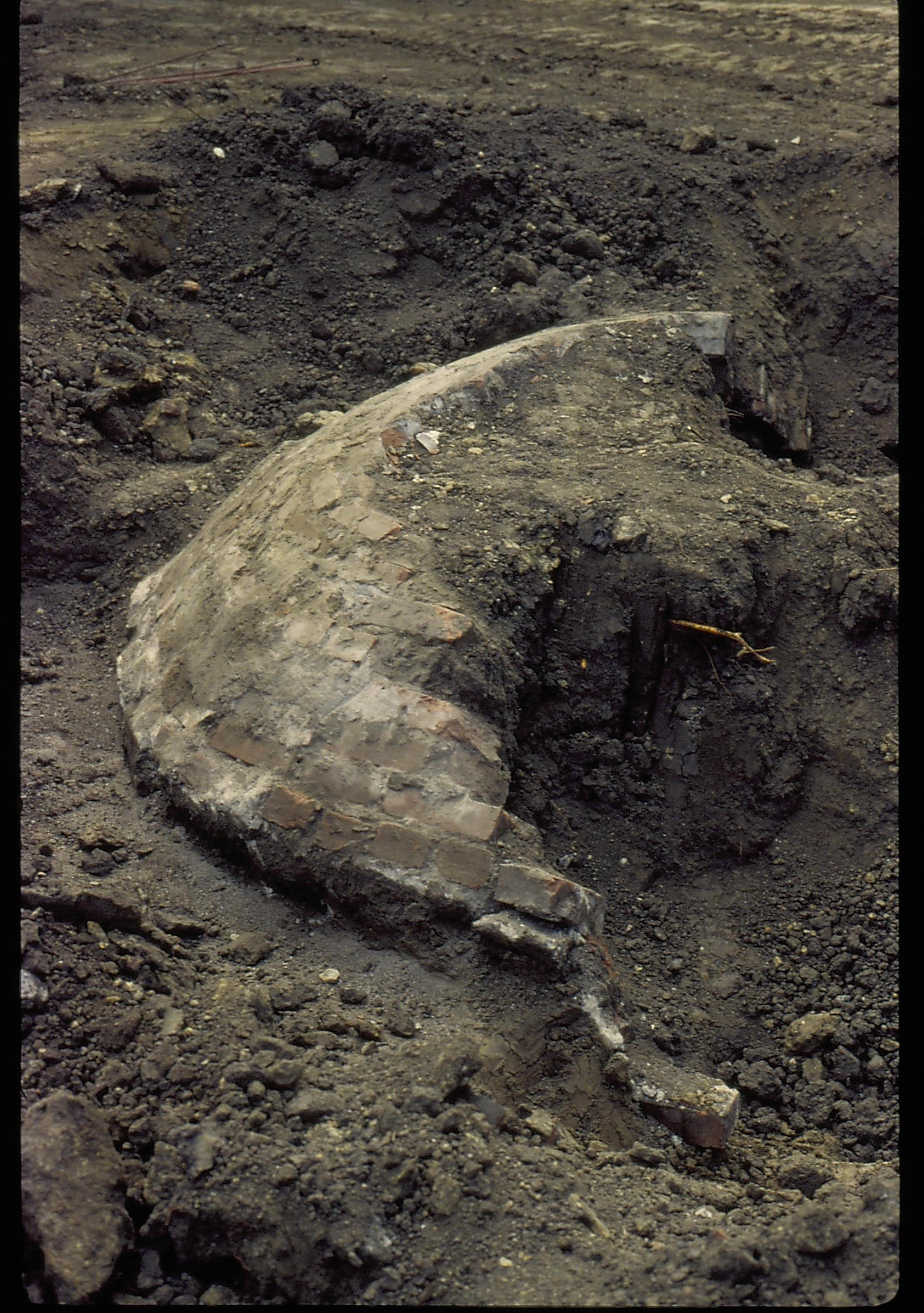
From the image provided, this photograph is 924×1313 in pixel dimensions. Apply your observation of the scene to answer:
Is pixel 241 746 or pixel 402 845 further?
pixel 241 746

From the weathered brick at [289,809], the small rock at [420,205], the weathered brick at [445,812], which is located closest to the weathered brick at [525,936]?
the weathered brick at [445,812]

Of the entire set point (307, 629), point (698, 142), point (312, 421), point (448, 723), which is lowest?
point (448, 723)

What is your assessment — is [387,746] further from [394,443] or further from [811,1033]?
[811,1033]

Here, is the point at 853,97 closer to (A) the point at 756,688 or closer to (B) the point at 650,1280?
(A) the point at 756,688

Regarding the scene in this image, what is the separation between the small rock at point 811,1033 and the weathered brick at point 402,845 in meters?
1.40

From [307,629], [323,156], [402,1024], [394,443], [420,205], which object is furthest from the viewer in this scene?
[323,156]

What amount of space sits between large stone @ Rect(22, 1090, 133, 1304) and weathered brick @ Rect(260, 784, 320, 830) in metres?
1.00

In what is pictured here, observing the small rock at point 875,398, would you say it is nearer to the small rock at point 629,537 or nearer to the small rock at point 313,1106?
the small rock at point 629,537

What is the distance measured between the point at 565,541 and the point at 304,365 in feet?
8.32

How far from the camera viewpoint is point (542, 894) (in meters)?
3.25

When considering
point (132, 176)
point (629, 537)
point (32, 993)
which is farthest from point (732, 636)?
point (132, 176)

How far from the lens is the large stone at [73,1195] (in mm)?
2434

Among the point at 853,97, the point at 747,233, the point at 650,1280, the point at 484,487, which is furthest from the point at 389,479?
the point at 853,97

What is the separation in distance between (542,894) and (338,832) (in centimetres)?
66
